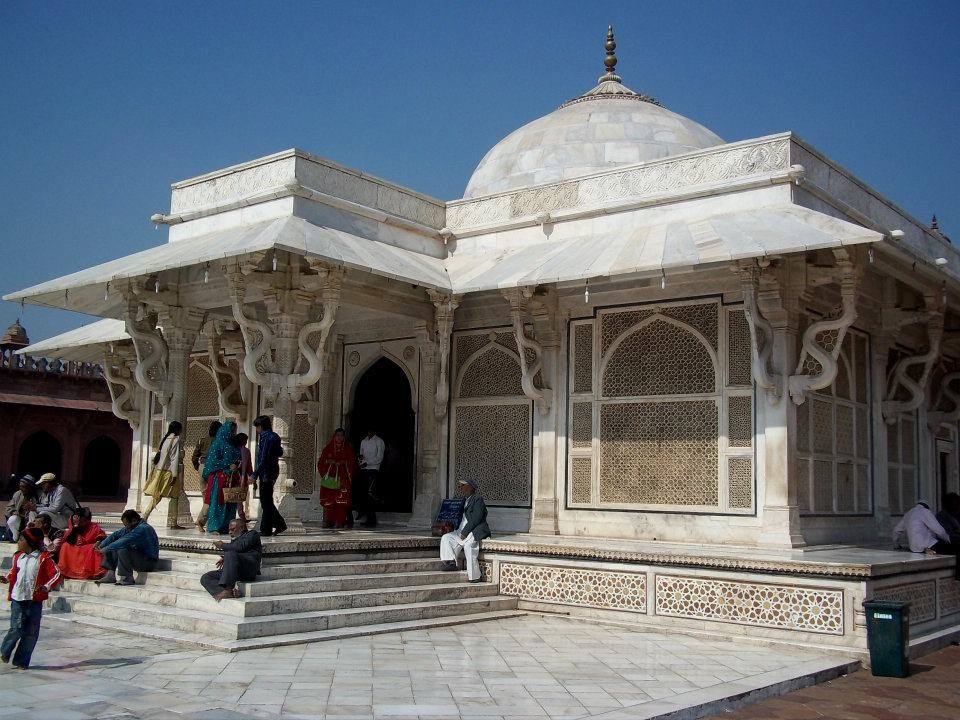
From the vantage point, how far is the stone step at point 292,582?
8.20 m

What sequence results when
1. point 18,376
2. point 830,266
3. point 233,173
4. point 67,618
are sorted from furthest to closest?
point 18,376, point 233,173, point 830,266, point 67,618

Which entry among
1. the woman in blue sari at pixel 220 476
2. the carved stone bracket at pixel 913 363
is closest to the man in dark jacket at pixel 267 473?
the woman in blue sari at pixel 220 476

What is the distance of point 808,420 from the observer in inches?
401

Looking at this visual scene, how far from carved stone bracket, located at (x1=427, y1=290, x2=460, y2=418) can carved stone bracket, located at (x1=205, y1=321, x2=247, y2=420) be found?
2866 millimetres

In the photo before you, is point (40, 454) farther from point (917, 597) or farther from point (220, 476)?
point (917, 597)

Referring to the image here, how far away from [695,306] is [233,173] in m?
5.27

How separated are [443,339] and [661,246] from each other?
10.2 feet

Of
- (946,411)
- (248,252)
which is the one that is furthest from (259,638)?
(946,411)

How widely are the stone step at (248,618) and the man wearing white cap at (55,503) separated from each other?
78.5 inches

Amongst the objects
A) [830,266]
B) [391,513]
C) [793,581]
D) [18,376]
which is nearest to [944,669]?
[793,581]

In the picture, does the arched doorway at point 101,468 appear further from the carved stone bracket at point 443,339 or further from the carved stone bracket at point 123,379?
the carved stone bracket at point 443,339

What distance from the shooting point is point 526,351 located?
11.2 m

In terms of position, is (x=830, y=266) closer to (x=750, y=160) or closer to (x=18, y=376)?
(x=750, y=160)

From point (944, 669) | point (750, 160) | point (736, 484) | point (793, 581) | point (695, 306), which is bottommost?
point (944, 669)
